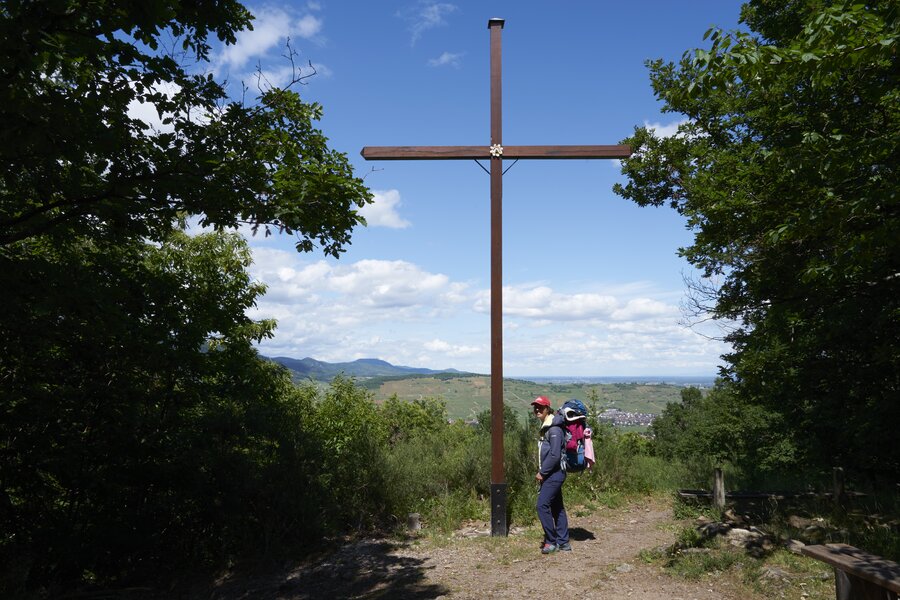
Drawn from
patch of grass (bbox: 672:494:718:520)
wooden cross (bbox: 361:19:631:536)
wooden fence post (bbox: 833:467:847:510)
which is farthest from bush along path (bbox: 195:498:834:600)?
wooden fence post (bbox: 833:467:847:510)

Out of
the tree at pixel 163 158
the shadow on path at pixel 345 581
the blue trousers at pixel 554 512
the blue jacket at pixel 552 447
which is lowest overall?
the shadow on path at pixel 345 581

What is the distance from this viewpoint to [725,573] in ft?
18.8

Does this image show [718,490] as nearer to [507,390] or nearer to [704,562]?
[704,562]

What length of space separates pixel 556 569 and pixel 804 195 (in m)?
5.21

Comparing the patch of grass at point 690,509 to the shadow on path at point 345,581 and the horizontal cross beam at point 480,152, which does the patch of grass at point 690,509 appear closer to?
the shadow on path at point 345,581

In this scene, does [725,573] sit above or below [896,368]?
below

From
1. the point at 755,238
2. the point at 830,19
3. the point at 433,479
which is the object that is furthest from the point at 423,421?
the point at 830,19

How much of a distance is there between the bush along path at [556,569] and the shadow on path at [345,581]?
0.04 ft

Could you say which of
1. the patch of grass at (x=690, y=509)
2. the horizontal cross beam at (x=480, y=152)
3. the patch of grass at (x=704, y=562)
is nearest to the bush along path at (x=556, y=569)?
the patch of grass at (x=704, y=562)

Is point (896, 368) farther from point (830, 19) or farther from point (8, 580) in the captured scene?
point (8, 580)

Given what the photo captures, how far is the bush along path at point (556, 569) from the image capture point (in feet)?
18.1

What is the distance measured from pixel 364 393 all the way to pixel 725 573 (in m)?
14.4

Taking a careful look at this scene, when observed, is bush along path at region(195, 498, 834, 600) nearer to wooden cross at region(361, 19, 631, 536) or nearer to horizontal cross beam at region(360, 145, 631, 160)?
wooden cross at region(361, 19, 631, 536)

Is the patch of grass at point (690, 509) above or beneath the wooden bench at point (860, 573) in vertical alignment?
beneath
